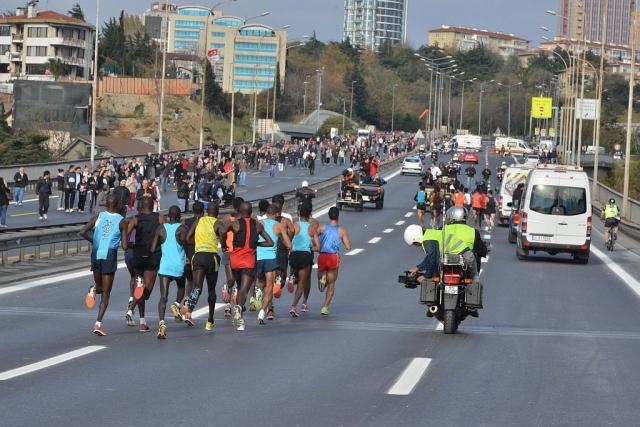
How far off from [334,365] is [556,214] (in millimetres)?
21031

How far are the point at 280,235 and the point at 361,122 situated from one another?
7075 inches

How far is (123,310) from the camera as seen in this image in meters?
18.6

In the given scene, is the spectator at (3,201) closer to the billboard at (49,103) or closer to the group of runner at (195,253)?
the group of runner at (195,253)

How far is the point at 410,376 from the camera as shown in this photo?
12.3m

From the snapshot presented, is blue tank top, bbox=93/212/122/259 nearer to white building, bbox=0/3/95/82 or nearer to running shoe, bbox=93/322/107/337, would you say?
running shoe, bbox=93/322/107/337

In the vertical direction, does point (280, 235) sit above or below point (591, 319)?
above

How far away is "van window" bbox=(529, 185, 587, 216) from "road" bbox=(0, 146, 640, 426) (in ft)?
34.7

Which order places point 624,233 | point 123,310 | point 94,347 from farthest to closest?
point 624,233
point 123,310
point 94,347

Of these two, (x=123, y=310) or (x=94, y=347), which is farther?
(x=123, y=310)

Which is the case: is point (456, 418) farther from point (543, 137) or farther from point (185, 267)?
point (543, 137)

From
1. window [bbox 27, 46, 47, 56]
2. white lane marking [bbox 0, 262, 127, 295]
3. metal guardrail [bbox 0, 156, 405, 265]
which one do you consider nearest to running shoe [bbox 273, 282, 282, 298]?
white lane marking [bbox 0, 262, 127, 295]

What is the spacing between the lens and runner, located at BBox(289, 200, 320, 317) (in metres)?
18.0

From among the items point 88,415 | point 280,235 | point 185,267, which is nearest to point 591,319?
point 280,235

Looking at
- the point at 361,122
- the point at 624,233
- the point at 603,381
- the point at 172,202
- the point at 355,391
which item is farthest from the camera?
the point at 361,122
